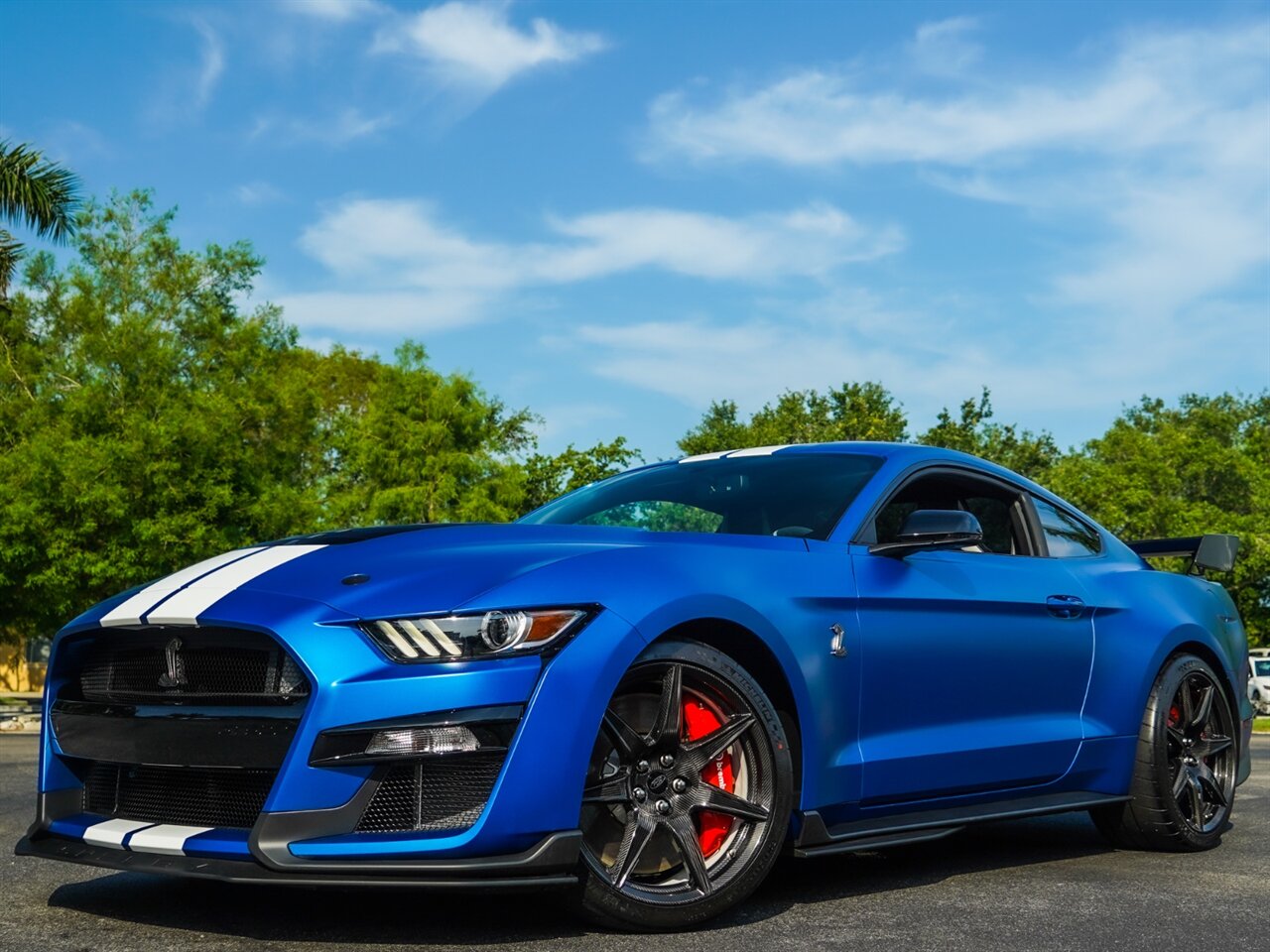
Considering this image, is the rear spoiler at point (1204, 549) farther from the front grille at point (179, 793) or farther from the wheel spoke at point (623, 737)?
the front grille at point (179, 793)

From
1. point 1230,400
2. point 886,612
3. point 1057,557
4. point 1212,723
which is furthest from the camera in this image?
point 1230,400

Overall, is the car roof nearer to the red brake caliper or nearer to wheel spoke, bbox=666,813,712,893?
the red brake caliper

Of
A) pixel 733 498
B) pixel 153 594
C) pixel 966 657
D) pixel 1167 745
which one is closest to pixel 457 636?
pixel 153 594

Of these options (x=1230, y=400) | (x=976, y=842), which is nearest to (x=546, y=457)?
(x=976, y=842)

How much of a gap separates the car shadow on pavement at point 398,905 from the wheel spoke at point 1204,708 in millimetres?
1068

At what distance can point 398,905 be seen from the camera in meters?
4.21

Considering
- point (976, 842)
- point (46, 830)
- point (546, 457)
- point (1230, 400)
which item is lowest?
point (976, 842)

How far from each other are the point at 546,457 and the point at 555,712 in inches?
1562

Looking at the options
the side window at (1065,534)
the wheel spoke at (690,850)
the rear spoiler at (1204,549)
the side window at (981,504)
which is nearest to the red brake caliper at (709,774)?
the wheel spoke at (690,850)

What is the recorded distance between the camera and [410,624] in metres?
3.60

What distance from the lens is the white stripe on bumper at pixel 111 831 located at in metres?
3.76

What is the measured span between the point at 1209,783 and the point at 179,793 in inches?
164

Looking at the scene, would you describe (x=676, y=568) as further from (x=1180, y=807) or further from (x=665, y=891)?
(x=1180, y=807)

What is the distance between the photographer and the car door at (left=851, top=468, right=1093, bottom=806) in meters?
4.57
